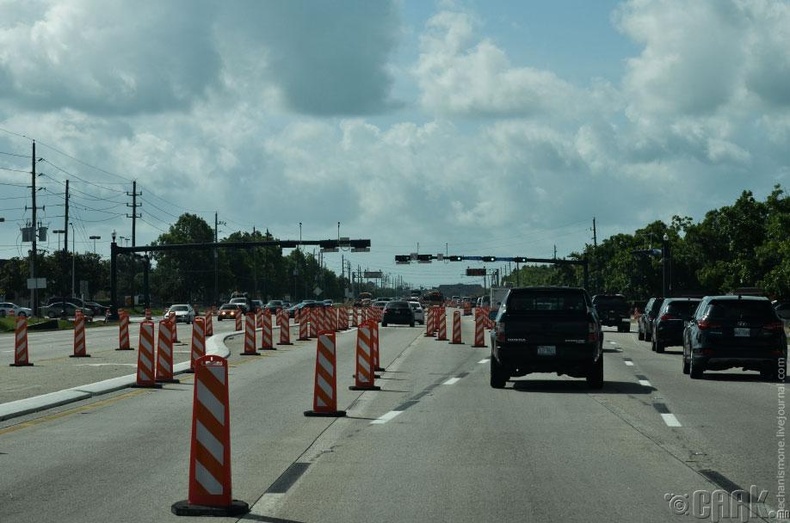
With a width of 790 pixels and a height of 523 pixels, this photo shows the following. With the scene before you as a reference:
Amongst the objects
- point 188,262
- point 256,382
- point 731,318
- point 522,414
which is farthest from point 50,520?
point 188,262

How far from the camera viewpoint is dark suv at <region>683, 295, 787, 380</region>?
78.1 feet

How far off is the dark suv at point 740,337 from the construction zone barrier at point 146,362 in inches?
433

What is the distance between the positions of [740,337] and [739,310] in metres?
0.73

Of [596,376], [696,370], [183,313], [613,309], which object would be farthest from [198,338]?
[183,313]

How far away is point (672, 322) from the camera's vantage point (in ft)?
122

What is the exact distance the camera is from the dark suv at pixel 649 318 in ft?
143

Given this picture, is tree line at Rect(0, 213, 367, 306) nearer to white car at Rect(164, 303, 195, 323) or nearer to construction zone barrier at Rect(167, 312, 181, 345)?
white car at Rect(164, 303, 195, 323)

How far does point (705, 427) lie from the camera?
1512 centimetres

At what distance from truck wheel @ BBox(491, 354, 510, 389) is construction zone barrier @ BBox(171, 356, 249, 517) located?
Result: 12.1 metres

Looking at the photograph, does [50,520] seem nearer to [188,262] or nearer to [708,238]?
[708,238]

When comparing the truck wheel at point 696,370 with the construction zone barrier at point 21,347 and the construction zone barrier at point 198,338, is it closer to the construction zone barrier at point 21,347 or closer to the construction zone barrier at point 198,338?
the construction zone barrier at point 198,338

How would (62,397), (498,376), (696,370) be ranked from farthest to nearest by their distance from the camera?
(696,370) < (498,376) < (62,397)

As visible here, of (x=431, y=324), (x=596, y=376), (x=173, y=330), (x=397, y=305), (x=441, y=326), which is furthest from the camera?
(x=397, y=305)

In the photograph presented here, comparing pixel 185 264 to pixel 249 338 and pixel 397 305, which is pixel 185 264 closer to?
pixel 397 305
